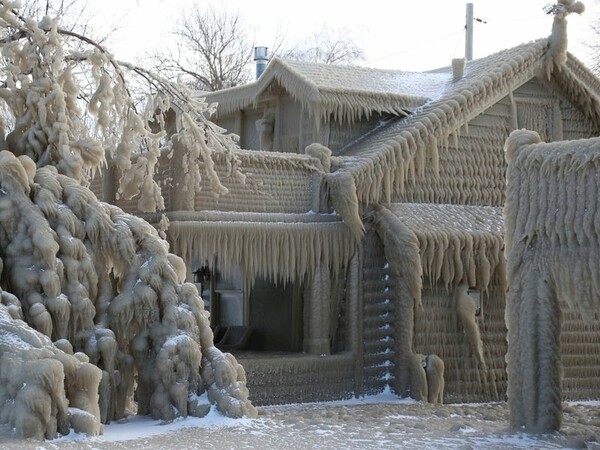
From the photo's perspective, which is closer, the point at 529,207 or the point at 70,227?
the point at 70,227

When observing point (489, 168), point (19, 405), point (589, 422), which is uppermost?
point (489, 168)

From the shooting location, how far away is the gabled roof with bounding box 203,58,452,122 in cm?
1709

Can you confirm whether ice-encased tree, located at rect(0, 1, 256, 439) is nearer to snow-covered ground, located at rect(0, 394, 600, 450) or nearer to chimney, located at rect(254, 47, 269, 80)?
snow-covered ground, located at rect(0, 394, 600, 450)

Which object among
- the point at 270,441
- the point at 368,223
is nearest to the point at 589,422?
the point at 368,223

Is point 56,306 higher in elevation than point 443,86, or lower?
lower

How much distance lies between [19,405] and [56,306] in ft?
4.47

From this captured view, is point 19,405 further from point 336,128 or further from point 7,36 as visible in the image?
point 336,128

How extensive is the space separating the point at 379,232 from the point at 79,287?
731cm

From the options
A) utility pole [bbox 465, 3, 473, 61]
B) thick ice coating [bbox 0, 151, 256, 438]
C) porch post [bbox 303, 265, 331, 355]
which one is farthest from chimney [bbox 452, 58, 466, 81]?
utility pole [bbox 465, 3, 473, 61]

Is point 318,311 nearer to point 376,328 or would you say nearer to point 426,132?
point 376,328

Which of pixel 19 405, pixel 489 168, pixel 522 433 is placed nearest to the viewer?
pixel 19 405

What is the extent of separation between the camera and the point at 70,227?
9.55m

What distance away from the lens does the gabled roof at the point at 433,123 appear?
51.8 ft

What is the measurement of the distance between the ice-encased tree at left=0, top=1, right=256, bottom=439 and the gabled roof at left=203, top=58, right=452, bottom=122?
22.3 feet
